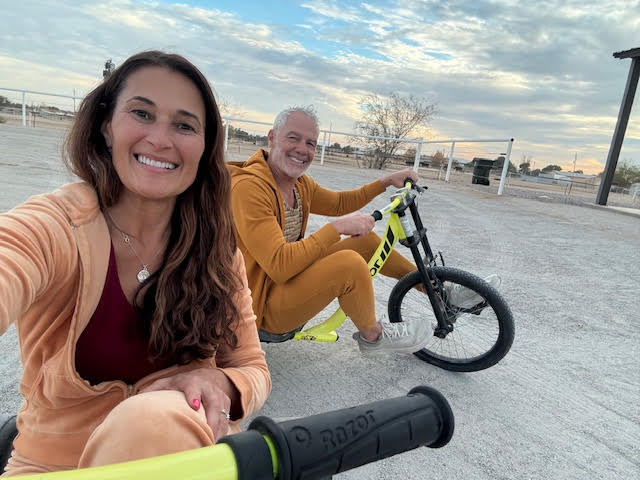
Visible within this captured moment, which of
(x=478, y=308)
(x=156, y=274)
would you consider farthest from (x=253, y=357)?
(x=478, y=308)

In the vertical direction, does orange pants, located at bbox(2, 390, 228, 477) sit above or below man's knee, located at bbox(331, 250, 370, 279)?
below

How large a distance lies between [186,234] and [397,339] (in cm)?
147

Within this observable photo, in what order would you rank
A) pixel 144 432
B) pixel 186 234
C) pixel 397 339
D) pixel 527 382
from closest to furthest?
1. pixel 144 432
2. pixel 186 234
3. pixel 397 339
4. pixel 527 382

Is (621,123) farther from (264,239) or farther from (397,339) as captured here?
(264,239)

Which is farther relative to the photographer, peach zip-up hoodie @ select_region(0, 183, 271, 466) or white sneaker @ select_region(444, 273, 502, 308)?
white sneaker @ select_region(444, 273, 502, 308)

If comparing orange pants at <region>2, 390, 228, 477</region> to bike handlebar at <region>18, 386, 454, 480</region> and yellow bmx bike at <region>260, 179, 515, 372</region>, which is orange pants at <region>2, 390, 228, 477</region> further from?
yellow bmx bike at <region>260, 179, 515, 372</region>

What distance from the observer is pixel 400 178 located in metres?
2.96

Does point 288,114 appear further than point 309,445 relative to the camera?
Yes

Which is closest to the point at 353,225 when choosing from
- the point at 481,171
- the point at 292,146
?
the point at 292,146

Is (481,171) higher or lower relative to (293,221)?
higher

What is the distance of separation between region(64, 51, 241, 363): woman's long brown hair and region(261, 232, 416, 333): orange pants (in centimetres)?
79

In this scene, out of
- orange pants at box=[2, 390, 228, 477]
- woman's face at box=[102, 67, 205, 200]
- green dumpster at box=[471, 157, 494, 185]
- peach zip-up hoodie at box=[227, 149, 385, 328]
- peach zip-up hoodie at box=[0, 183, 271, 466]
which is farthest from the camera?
green dumpster at box=[471, 157, 494, 185]

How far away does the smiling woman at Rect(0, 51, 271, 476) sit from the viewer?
105cm

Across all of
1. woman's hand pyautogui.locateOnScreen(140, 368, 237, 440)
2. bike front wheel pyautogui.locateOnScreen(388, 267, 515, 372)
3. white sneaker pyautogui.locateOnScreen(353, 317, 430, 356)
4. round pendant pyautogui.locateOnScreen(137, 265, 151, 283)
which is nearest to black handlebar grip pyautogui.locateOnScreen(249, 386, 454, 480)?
woman's hand pyautogui.locateOnScreen(140, 368, 237, 440)
